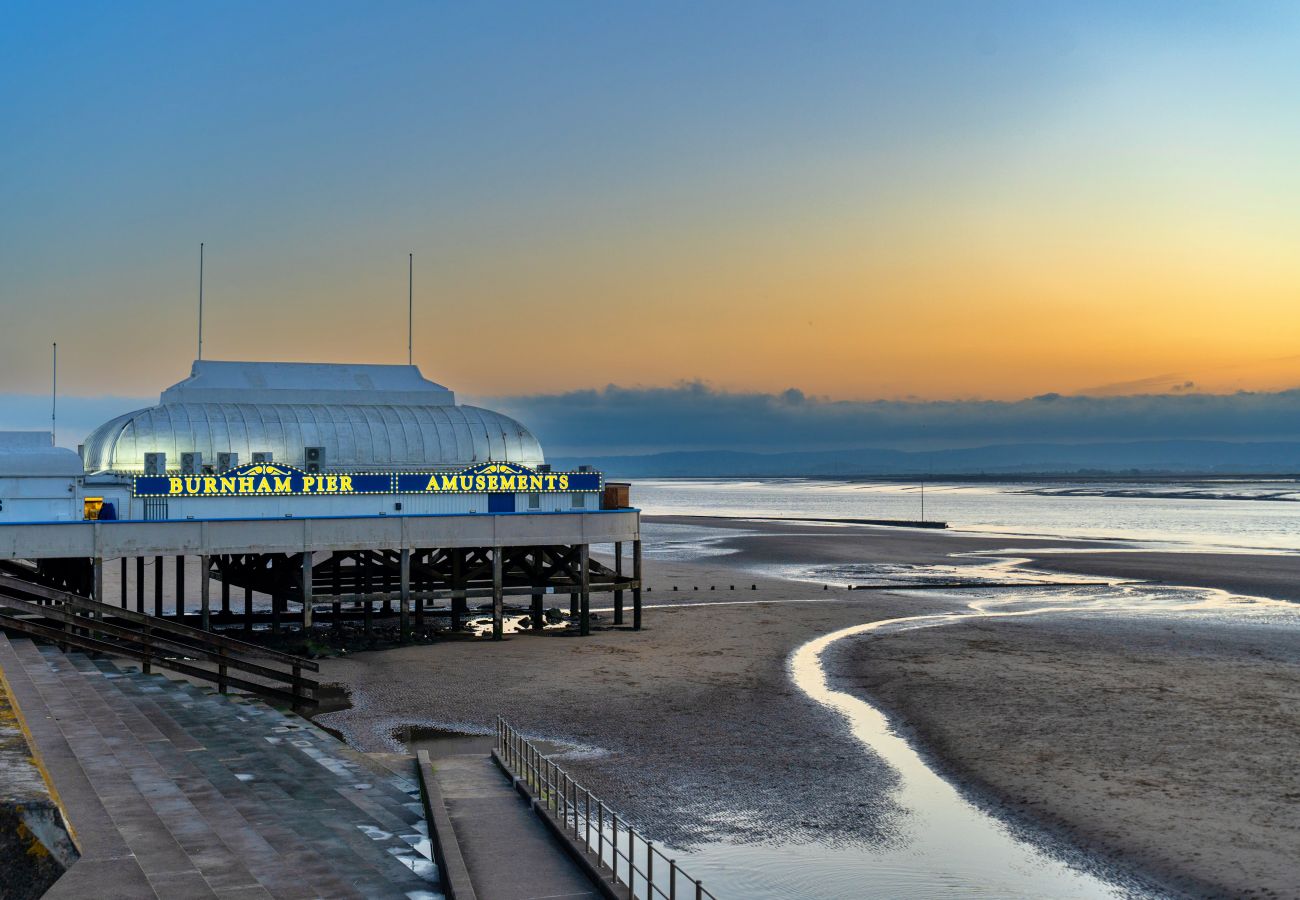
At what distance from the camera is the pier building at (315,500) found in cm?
4006

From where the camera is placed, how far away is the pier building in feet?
131

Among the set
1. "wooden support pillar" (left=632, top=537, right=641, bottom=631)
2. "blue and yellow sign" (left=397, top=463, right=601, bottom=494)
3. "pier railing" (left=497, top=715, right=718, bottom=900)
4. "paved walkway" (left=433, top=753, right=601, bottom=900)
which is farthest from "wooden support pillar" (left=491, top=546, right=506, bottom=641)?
"paved walkway" (left=433, top=753, right=601, bottom=900)

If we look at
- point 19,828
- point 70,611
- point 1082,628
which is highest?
point 19,828

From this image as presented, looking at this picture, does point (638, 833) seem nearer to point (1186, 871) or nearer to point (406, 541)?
point (1186, 871)

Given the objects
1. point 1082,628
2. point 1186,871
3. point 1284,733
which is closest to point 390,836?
point 1186,871

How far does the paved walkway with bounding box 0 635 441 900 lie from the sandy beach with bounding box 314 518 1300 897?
466 centimetres

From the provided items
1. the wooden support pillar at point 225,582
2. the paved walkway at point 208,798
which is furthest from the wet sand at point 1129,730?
the wooden support pillar at point 225,582

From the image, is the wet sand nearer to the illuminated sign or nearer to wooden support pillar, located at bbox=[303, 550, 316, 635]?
the illuminated sign

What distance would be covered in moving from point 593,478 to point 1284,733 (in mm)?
27955

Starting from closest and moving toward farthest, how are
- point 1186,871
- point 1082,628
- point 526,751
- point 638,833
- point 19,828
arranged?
point 19,828, point 1186,871, point 638,833, point 526,751, point 1082,628

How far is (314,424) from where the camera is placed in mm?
50438

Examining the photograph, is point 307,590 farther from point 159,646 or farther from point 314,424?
point 159,646

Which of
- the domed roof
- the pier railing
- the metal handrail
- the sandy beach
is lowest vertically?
the sandy beach

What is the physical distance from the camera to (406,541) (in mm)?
43531
